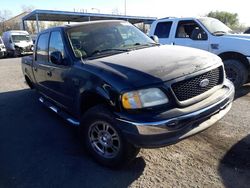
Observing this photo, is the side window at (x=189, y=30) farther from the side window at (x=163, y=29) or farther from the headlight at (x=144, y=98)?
the headlight at (x=144, y=98)

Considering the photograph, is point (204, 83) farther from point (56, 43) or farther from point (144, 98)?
point (56, 43)

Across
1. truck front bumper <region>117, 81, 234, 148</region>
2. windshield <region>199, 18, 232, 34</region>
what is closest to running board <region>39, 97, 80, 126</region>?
truck front bumper <region>117, 81, 234, 148</region>

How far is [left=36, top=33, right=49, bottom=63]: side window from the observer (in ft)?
16.3

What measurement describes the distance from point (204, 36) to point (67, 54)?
467 cm

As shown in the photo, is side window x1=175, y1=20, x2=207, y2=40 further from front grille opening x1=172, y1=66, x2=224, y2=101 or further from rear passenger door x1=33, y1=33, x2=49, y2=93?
rear passenger door x1=33, y1=33, x2=49, y2=93

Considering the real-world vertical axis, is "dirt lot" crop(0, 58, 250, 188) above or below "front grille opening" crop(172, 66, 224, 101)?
below

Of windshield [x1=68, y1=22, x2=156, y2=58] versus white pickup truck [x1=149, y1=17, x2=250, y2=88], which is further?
white pickup truck [x1=149, y1=17, x2=250, y2=88]

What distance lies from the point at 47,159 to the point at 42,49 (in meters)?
2.48

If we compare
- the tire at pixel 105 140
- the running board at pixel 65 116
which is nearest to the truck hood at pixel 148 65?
the tire at pixel 105 140

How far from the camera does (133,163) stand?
3.46 metres

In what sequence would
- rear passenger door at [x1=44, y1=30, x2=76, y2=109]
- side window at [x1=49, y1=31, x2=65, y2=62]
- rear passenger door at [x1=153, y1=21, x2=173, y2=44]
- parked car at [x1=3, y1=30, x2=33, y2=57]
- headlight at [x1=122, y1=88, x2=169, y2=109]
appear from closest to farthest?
headlight at [x1=122, y1=88, x2=169, y2=109] → rear passenger door at [x1=44, y1=30, x2=76, y2=109] → side window at [x1=49, y1=31, x2=65, y2=62] → rear passenger door at [x1=153, y1=21, x2=173, y2=44] → parked car at [x1=3, y1=30, x2=33, y2=57]

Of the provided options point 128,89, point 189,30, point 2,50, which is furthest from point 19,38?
point 128,89

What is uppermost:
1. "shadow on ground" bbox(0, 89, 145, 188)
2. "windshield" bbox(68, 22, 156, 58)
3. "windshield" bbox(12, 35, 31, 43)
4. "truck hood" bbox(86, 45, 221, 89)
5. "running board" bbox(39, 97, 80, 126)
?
"windshield" bbox(68, 22, 156, 58)

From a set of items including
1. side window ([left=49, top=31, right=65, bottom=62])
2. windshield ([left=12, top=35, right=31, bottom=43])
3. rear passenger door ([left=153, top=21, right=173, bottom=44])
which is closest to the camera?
side window ([left=49, top=31, right=65, bottom=62])
